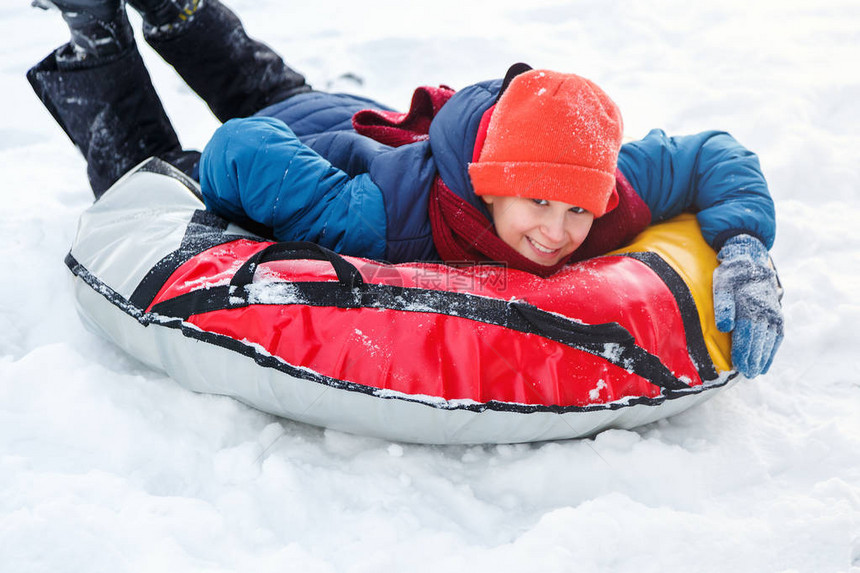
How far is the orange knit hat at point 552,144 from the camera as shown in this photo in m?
1.62

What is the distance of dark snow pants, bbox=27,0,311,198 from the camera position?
215 centimetres

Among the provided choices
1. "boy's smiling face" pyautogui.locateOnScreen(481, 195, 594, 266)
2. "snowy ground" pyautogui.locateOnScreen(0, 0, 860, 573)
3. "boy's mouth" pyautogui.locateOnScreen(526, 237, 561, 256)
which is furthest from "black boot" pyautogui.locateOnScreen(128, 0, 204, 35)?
"boy's mouth" pyautogui.locateOnScreen(526, 237, 561, 256)

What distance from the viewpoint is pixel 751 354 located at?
161cm

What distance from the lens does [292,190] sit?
68.4 inches

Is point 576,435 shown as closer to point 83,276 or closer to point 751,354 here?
point 751,354

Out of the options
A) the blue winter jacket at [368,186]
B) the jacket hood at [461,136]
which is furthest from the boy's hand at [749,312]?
the jacket hood at [461,136]

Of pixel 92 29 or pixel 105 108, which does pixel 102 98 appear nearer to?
pixel 105 108

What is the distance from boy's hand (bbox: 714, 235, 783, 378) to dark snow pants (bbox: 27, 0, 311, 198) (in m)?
1.73

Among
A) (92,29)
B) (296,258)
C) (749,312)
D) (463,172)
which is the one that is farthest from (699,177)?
(92,29)

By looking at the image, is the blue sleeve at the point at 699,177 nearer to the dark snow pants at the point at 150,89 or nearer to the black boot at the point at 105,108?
the dark snow pants at the point at 150,89

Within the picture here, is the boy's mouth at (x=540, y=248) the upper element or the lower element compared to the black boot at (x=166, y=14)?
lower

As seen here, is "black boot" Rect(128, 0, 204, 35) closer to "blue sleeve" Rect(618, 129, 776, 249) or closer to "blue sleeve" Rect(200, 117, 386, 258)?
"blue sleeve" Rect(200, 117, 386, 258)

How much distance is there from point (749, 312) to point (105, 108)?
6.70 feet

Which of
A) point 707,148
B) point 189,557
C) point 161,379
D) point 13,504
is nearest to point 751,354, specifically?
point 707,148
